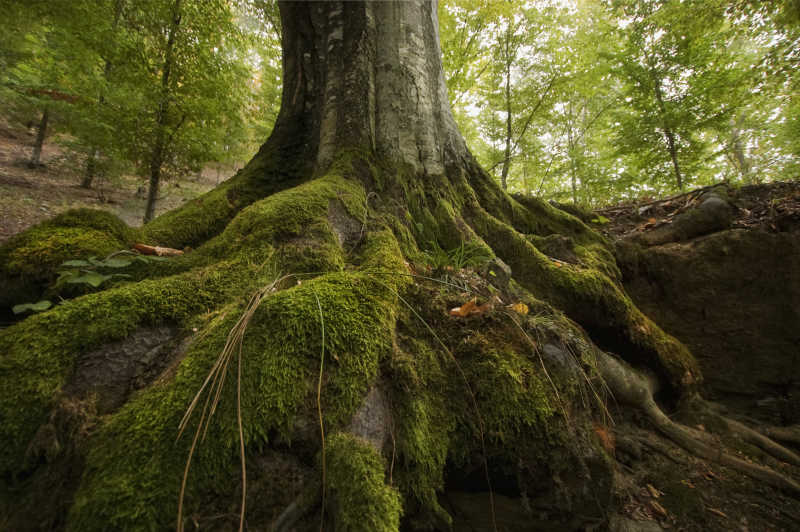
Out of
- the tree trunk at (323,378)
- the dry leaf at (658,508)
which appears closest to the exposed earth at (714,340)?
the dry leaf at (658,508)

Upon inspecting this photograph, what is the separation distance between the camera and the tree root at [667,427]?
1866 millimetres

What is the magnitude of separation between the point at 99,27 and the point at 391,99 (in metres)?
5.87

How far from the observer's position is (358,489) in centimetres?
98

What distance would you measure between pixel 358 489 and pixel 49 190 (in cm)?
1388

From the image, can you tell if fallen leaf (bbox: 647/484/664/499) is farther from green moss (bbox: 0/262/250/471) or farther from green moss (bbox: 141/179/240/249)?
green moss (bbox: 141/179/240/249)

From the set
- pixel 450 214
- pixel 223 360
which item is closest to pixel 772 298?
pixel 450 214

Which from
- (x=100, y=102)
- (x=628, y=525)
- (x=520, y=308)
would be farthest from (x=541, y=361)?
(x=100, y=102)

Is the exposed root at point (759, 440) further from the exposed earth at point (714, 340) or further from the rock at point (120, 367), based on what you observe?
the rock at point (120, 367)

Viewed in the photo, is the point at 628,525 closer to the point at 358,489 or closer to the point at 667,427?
the point at 667,427

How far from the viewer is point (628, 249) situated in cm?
338

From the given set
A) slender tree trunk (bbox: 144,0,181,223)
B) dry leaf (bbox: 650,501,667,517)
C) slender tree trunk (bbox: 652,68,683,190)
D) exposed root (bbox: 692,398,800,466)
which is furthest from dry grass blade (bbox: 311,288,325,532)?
slender tree trunk (bbox: 652,68,683,190)

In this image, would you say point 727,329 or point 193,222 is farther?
point 727,329

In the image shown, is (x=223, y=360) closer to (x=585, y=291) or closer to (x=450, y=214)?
(x=450, y=214)

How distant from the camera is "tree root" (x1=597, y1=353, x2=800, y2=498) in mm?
1866
